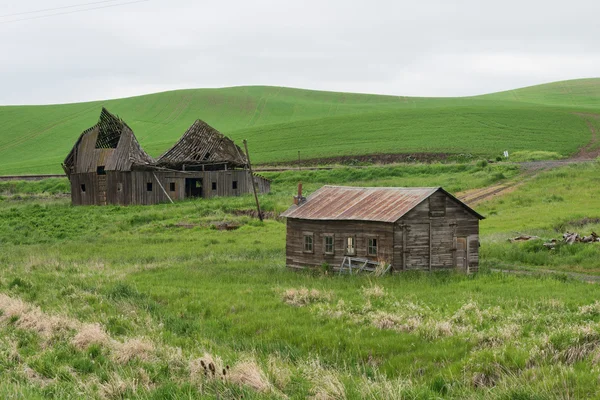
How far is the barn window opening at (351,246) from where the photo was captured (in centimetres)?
2794

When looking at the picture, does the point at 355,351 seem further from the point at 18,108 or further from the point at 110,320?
the point at 18,108

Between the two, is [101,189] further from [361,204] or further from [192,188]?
[361,204]

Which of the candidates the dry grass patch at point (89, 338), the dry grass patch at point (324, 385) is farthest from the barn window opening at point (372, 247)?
Result: the dry grass patch at point (324, 385)

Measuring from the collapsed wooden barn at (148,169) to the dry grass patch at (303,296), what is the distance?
1436 inches

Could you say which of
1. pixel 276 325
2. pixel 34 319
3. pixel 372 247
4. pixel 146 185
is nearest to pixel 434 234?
pixel 372 247

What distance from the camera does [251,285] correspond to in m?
23.9

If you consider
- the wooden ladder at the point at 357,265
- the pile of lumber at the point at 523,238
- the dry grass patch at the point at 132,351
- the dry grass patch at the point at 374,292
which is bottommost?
the wooden ladder at the point at 357,265

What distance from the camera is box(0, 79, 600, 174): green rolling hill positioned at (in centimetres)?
8381

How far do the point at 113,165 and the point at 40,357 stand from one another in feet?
151

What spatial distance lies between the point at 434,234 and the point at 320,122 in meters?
77.9

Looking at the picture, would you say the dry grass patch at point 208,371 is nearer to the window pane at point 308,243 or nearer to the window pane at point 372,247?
the window pane at point 372,247

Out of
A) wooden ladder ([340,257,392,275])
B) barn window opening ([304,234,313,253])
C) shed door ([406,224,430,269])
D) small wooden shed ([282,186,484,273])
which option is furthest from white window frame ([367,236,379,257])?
barn window opening ([304,234,313,253])

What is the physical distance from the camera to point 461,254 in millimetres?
27516

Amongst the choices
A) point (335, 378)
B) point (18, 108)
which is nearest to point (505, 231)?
point (335, 378)
